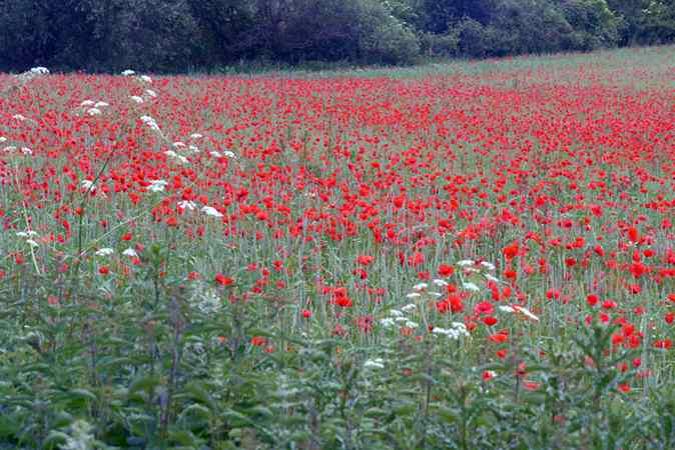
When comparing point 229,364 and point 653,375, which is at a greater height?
point 229,364

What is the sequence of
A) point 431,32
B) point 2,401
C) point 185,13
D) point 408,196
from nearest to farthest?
point 2,401
point 408,196
point 185,13
point 431,32

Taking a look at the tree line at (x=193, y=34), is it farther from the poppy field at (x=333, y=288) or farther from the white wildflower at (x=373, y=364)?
the white wildflower at (x=373, y=364)

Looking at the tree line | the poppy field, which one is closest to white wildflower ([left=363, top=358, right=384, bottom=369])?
the poppy field

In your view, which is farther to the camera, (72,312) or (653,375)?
(653,375)

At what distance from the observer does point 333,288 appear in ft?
15.9

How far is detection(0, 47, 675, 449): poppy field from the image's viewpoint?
2.94 meters

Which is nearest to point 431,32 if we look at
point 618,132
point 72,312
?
point 618,132

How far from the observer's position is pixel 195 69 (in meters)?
31.1

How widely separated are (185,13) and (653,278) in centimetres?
2612

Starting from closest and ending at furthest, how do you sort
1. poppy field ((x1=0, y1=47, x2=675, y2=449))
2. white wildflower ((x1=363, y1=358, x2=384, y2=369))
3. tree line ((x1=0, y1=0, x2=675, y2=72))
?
poppy field ((x1=0, y1=47, x2=675, y2=449)) → white wildflower ((x1=363, y1=358, x2=384, y2=369)) → tree line ((x1=0, y1=0, x2=675, y2=72))

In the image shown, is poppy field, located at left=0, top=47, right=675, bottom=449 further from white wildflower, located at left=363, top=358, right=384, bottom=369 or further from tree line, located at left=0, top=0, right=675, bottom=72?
tree line, located at left=0, top=0, right=675, bottom=72

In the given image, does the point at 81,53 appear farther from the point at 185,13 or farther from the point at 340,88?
the point at 340,88

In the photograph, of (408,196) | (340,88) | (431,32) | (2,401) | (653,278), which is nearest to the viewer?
(2,401)

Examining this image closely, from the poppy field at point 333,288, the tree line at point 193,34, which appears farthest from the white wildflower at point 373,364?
the tree line at point 193,34
